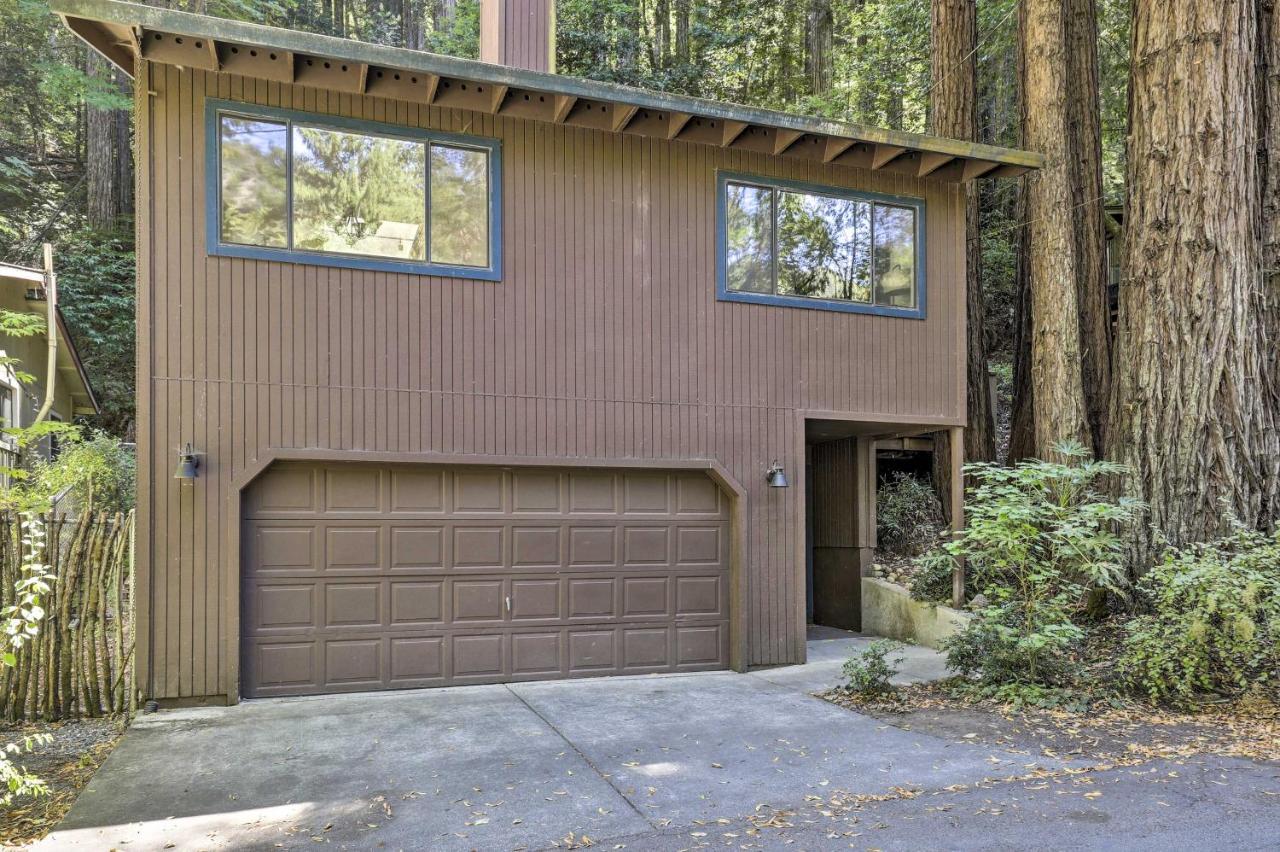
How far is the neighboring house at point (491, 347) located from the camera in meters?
6.66

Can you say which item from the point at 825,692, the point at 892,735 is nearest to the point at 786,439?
the point at 825,692

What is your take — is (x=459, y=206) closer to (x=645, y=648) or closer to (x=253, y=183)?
(x=253, y=183)

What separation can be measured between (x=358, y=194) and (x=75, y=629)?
3982mm

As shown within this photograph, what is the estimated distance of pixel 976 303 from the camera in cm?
1192

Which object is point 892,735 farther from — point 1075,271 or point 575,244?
point 1075,271

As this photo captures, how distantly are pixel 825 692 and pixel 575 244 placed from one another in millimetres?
4499

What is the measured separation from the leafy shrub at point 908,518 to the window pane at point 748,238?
4.42 metres

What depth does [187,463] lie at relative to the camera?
6484 mm

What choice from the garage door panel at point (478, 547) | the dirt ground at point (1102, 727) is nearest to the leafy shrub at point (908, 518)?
the dirt ground at point (1102, 727)

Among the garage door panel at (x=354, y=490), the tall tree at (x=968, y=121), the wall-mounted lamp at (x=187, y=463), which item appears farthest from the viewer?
the tall tree at (x=968, y=121)

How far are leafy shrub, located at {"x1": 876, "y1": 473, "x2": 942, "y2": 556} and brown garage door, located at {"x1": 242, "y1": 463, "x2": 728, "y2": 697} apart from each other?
3925mm

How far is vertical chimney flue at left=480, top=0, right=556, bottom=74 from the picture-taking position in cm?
786

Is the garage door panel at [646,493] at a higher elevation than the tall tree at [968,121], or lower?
lower

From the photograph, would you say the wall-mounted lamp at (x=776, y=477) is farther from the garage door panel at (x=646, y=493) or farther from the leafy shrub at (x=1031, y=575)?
the leafy shrub at (x=1031, y=575)
